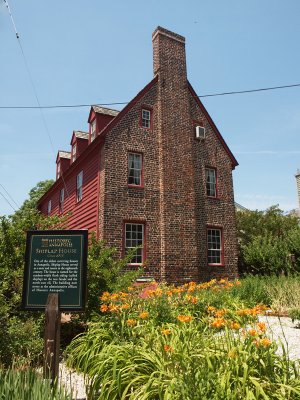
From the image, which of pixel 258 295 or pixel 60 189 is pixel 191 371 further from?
pixel 60 189

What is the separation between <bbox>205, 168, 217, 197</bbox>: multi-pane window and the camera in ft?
59.9

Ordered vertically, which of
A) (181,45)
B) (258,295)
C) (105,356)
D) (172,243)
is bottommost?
(105,356)

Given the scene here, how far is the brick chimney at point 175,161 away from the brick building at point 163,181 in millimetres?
47

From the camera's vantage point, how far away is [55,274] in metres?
5.11

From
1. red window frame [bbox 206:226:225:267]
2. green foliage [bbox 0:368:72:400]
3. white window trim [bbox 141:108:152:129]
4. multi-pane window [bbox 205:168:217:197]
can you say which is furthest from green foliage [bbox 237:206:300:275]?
green foliage [bbox 0:368:72:400]

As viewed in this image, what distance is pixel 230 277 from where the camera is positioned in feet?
57.3

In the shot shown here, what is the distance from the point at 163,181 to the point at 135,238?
3.00 m

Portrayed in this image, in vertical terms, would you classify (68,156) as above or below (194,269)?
above

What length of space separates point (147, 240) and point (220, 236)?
178 inches

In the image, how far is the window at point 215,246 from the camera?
56.6 ft

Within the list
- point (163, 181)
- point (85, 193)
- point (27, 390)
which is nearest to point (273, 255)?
point (163, 181)

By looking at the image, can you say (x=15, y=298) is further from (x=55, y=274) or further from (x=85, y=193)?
(x=85, y=193)

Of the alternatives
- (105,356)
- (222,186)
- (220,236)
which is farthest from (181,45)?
(105,356)

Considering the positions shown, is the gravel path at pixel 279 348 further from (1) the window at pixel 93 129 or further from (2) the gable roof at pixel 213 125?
(1) the window at pixel 93 129
